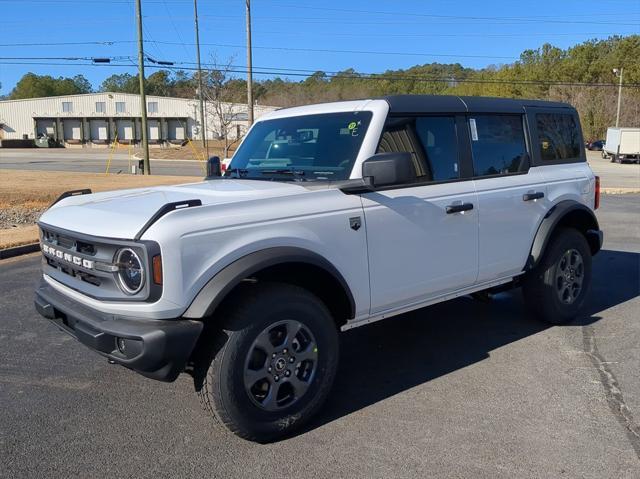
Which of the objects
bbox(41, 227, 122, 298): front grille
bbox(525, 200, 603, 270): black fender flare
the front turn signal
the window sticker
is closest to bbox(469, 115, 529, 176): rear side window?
the window sticker

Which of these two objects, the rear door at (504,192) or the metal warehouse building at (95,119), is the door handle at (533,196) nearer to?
the rear door at (504,192)

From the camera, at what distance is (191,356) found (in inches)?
132

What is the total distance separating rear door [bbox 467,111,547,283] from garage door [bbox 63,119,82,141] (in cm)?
9333

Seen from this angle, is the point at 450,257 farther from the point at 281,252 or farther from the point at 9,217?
the point at 9,217

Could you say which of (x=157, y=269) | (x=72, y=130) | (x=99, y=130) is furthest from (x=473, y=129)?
(x=72, y=130)

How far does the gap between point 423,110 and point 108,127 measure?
301 ft

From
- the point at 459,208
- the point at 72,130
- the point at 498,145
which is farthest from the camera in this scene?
the point at 72,130

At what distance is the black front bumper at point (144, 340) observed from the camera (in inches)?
117

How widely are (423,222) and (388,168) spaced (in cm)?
74

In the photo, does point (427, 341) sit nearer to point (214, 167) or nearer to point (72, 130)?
point (214, 167)

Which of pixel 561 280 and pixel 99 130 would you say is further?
pixel 99 130

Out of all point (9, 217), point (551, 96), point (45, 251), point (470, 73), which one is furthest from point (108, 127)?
point (45, 251)

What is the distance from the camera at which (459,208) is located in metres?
4.35

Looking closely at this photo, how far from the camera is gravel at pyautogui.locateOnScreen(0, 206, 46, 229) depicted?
1192 centimetres
